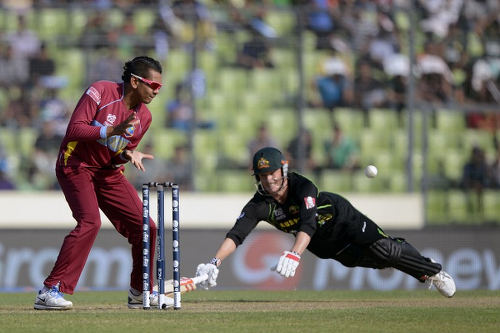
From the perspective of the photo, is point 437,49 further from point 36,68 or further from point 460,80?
point 36,68

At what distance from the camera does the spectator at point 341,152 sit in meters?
15.5

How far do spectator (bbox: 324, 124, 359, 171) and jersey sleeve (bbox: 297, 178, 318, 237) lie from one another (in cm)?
674

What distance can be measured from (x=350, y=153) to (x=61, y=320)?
888cm

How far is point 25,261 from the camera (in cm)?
1418

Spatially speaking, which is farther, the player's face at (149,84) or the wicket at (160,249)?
the player's face at (149,84)

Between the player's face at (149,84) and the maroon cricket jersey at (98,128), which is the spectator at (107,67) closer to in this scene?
the maroon cricket jersey at (98,128)

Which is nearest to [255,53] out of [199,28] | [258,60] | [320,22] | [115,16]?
[258,60]

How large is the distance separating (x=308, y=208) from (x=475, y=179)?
26.1 feet

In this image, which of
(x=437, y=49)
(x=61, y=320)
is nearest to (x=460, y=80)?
(x=437, y=49)

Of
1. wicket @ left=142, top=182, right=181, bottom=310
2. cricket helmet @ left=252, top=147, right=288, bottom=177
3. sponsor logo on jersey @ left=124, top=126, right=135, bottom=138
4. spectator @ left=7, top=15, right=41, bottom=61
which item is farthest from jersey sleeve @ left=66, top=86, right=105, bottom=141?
spectator @ left=7, top=15, right=41, bottom=61

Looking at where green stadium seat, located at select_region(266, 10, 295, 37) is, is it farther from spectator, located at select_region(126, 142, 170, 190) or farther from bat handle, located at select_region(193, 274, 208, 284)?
bat handle, located at select_region(193, 274, 208, 284)

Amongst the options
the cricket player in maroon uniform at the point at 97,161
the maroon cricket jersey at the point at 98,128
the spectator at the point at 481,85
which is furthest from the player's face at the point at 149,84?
the spectator at the point at 481,85

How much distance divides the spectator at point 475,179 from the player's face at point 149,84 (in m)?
8.52

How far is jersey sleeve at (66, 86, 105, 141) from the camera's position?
811 centimetres
